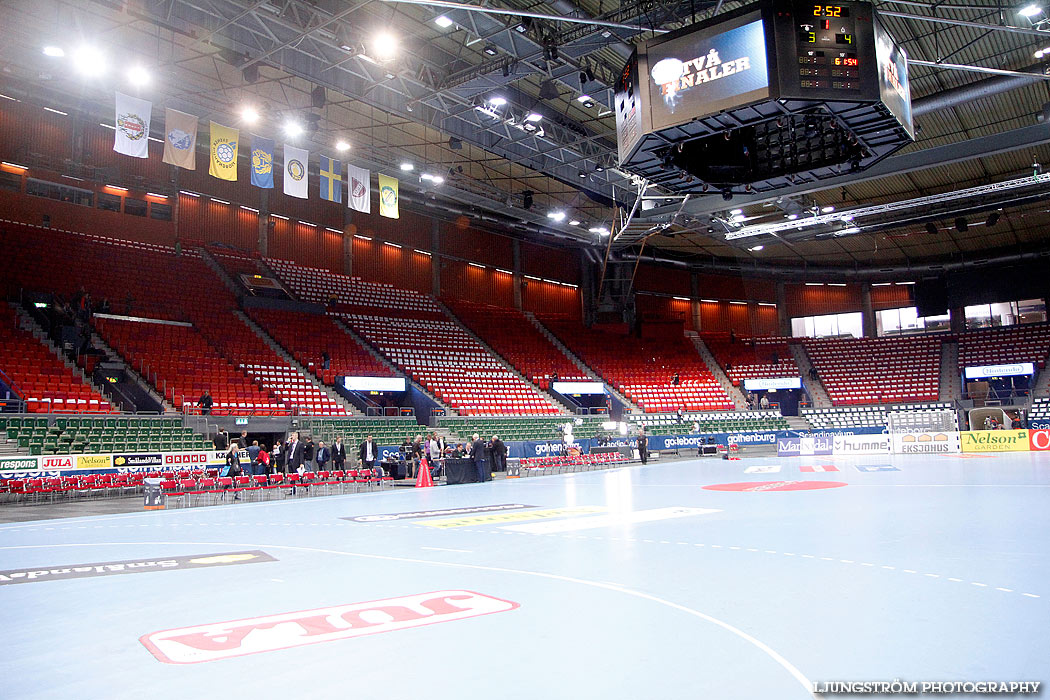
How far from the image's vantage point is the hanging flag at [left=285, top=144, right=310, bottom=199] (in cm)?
2097

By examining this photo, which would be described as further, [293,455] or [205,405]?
[205,405]

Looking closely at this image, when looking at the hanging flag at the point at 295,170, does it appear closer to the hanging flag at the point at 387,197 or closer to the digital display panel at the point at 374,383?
the hanging flag at the point at 387,197

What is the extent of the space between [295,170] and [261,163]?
114 centimetres

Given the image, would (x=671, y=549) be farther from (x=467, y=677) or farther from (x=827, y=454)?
(x=827, y=454)

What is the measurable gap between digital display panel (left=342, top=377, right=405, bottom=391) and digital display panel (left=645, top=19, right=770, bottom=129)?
65.6 feet

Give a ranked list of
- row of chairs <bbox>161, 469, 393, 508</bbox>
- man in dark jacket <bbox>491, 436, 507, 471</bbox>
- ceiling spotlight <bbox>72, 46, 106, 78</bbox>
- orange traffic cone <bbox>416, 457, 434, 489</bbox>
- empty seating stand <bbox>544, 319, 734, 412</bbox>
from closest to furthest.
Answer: row of chairs <bbox>161, 469, 393, 508</bbox> → ceiling spotlight <bbox>72, 46, 106, 78</bbox> → orange traffic cone <bbox>416, 457, 434, 489</bbox> → man in dark jacket <bbox>491, 436, 507, 471</bbox> → empty seating stand <bbox>544, 319, 734, 412</bbox>

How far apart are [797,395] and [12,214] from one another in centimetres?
4023

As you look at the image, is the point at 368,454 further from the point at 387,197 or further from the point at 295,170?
the point at 295,170

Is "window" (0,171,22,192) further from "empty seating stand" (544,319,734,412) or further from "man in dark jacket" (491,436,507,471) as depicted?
"empty seating stand" (544,319,734,412)

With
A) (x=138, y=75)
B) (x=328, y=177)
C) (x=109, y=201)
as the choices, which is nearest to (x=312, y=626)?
(x=138, y=75)

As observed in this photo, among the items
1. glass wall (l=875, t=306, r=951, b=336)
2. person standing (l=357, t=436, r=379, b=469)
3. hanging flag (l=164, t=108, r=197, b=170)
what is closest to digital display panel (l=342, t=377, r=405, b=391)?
person standing (l=357, t=436, r=379, b=469)

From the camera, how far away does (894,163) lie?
74.4 feet

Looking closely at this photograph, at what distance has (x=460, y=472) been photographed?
2062cm

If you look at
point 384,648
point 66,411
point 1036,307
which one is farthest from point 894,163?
point 1036,307
